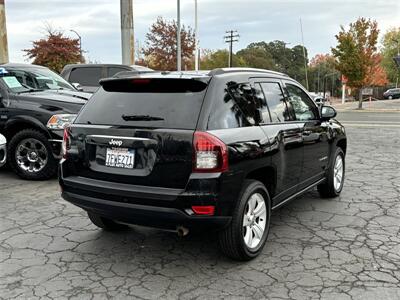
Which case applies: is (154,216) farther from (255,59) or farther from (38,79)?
(255,59)

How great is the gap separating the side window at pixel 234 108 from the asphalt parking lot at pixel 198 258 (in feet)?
4.14

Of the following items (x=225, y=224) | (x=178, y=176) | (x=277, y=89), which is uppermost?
(x=277, y=89)

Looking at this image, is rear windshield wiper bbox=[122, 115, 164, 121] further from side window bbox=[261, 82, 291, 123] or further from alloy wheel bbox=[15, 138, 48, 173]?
alloy wheel bbox=[15, 138, 48, 173]

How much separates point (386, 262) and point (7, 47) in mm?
11420

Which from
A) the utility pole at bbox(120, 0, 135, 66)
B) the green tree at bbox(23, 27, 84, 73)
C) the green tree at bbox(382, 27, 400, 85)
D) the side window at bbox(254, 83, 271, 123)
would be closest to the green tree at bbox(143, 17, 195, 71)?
the green tree at bbox(23, 27, 84, 73)

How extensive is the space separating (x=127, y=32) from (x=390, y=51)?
243 ft

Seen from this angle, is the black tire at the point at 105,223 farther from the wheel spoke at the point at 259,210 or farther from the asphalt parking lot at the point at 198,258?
the wheel spoke at the point at 259,210

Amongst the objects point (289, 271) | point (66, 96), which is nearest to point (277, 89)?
point (289, 271)

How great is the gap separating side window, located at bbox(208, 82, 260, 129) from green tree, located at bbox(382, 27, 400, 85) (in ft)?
260

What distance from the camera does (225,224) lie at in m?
3.47

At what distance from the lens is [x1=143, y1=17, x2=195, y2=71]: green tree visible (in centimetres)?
4044

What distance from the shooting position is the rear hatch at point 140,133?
134 inches

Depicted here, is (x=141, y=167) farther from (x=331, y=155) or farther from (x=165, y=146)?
(x=331, y=155)

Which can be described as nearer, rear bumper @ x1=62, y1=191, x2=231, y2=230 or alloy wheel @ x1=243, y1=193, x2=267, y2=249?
rear bumper @ x1=62, y1=191, x2=231, y2=230
